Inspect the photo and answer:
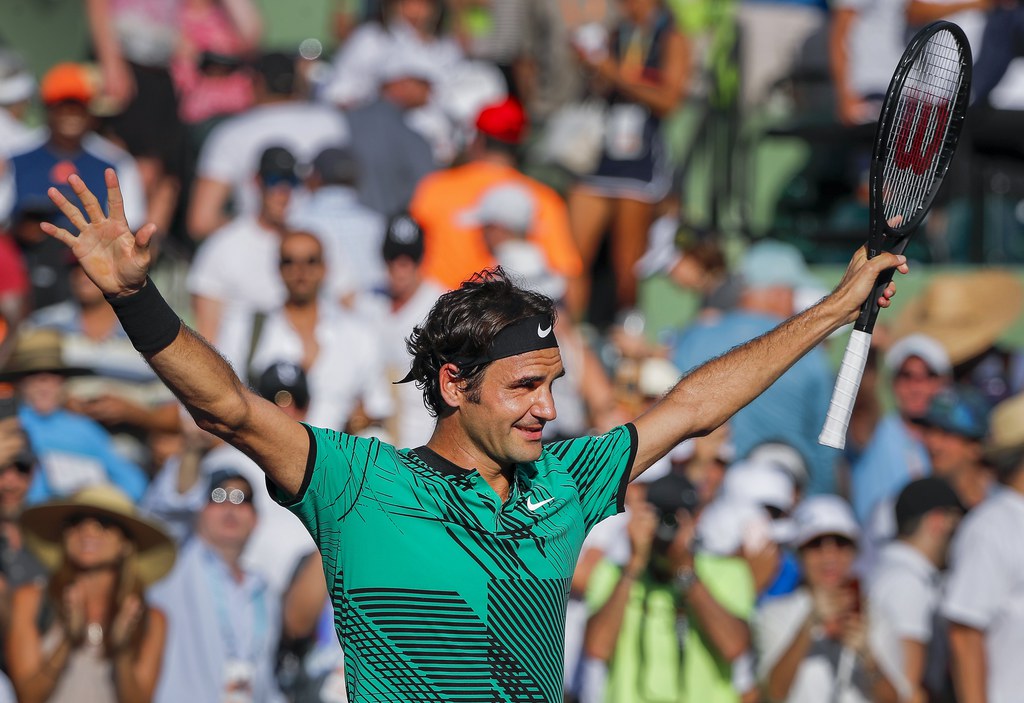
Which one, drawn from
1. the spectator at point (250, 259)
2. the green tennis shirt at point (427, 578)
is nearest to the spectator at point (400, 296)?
the spectator at point (250, 259)

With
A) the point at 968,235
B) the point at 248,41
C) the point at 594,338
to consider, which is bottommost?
the point at 594,338

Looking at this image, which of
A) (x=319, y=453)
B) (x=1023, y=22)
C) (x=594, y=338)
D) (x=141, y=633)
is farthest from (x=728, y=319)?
(x=319, y=453)

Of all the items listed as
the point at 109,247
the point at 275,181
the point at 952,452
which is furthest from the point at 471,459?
the point at 275,181

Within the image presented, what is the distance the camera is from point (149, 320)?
359cm

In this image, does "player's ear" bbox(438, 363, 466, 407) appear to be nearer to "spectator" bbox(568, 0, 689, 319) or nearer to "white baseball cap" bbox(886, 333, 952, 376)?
"white baseball cap" bbox(886, 333, 952, 376)

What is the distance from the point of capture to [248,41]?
35.9ft

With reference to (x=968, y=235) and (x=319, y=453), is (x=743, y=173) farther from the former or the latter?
(x=319, y=453)

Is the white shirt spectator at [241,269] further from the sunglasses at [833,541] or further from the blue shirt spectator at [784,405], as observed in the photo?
the sunglasses at [833,541]

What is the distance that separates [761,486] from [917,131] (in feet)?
9.90

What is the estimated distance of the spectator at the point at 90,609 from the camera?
6.36m

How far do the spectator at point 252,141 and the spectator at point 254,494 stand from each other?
2.25 metres

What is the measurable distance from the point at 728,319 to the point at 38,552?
3481 mm

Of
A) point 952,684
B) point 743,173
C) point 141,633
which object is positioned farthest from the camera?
point 743,173

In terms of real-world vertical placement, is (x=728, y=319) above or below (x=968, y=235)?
below
